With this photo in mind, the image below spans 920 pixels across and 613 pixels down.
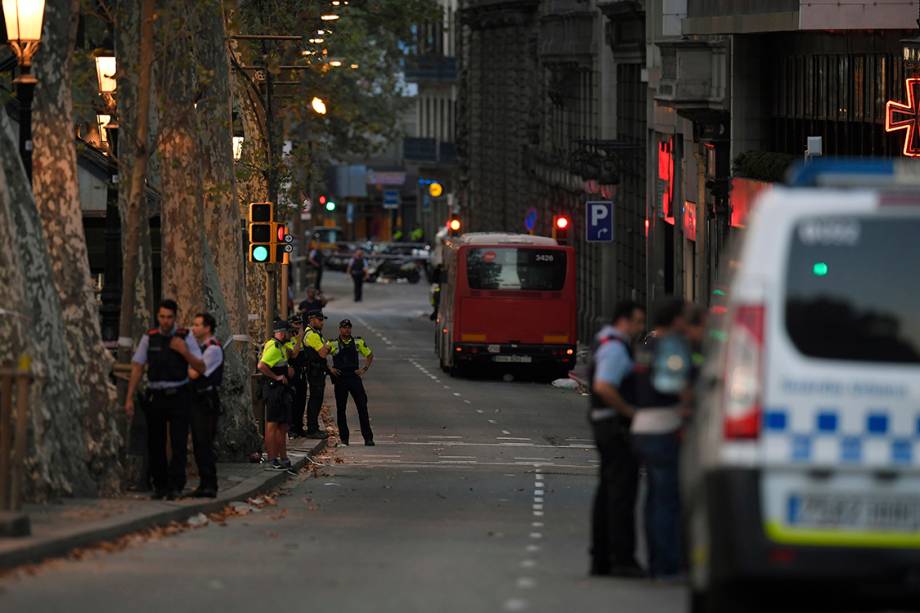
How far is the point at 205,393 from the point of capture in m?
19.3

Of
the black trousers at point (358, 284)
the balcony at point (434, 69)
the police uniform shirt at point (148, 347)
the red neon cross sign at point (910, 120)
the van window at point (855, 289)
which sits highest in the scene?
the balcony at point (434, 69)

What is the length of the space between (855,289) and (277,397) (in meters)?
16.3

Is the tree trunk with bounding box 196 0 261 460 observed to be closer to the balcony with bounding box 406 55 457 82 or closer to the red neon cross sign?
the red neon cross sign

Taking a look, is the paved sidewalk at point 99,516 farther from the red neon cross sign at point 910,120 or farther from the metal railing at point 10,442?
the red neon cross sign at point 910,120

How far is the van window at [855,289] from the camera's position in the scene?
9.36 metres

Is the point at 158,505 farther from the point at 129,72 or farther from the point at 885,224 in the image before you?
the point at 885,224

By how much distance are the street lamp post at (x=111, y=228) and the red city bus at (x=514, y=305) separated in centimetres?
2282

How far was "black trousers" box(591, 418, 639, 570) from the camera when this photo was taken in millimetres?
13766

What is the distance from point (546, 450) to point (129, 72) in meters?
10.7

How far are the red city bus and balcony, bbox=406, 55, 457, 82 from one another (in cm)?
7532

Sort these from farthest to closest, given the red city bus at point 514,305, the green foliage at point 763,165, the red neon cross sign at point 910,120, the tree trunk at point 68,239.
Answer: the red city bus at point 514,305 → the green foliage at point 763,165 → the red neon cross sign at point 910,120 → the tree trunk at point 68,239

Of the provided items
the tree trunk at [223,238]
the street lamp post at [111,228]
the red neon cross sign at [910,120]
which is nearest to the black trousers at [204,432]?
the street lamp post at [111,228]

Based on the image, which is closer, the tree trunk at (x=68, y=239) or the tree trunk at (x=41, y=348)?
the tree trunk at (x=41, y=348)

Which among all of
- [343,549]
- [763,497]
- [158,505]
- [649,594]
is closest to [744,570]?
[763,497]
